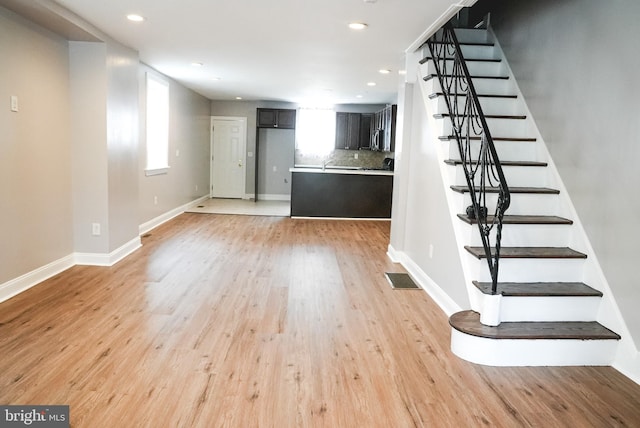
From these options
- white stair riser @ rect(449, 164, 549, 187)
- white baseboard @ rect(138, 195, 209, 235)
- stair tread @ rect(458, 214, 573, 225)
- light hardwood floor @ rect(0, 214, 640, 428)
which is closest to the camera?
light hardwood floor @ rect(0, 214, 640, 428)

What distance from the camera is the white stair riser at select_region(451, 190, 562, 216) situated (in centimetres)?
372

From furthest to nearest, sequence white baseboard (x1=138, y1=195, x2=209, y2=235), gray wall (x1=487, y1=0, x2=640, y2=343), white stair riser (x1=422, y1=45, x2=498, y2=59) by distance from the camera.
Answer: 1. white baseboard (x1=138, y1=195, x2=209, y2=235)
2. white stair riser (x1=422, y1=45, x2=498, y2=59)
3. gray wall (x1=487, y1=0, x2=640, y2=343)

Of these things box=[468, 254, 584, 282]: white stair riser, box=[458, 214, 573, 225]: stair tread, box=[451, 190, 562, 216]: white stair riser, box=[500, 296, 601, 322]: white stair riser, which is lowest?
box=[500, 296, 601, 322]: white stair riser

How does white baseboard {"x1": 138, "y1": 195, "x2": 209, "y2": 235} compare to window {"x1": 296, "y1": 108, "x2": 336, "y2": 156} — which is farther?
window {"x1": 296, "y1": 108, "x2": 336, "y2": 156}

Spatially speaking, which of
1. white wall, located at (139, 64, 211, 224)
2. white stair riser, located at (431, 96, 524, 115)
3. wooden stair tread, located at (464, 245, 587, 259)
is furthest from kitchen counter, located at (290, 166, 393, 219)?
wooden stair tread, located at (464, 245, 587, 259)

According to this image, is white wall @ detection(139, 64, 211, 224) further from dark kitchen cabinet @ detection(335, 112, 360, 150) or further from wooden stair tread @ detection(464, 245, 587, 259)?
wooden stair tread @ detection(464, 245, 587, 259)

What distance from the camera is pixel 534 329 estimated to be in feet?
9.77

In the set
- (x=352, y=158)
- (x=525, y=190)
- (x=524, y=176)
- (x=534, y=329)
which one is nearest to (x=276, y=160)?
(x=352, y=158)

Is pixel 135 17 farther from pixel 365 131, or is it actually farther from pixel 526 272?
pixel 365 131

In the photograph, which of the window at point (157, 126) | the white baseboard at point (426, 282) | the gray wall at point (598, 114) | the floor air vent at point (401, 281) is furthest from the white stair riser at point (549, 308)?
the window at point (157, 126)

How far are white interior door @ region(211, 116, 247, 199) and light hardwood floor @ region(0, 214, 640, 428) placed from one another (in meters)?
6.54

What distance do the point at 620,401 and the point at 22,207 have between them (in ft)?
15.0

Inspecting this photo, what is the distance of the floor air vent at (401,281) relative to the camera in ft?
14.8

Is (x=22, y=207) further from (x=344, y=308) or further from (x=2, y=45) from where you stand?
(x=344, y=308)
